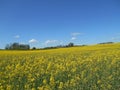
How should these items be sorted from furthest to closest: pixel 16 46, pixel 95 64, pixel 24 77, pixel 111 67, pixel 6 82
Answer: pixel 16 46 → pixel 95 64 → pixel 111 67 → pixel 24 77 → pixel 6 82

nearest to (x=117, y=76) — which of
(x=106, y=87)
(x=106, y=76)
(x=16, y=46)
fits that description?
(x=106, y=76)

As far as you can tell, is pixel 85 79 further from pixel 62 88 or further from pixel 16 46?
pixel 16 46

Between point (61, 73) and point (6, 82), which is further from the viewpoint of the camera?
point (61, 73)

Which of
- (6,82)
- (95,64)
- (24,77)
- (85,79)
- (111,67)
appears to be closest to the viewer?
(85,79)

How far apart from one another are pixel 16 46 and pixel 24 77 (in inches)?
1984

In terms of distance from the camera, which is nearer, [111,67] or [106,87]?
[106,87]

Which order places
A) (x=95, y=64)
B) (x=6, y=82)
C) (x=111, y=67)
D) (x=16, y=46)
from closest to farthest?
(x=6, y=82), (x=111, y=67), (x=95, y=64), (x=16, y=46)

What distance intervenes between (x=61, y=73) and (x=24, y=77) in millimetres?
1304

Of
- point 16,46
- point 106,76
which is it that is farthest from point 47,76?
point 16,46

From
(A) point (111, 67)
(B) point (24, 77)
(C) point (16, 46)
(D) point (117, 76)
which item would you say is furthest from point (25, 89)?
(C) point (16, 46)

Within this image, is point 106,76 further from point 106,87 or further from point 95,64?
point 95,64

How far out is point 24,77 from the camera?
29.7 ft

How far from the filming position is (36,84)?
8.27 m

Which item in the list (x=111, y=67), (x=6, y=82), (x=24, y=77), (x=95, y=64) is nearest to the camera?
(x=6, y=82)
